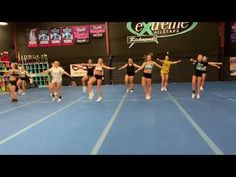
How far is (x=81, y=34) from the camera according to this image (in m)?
22.5

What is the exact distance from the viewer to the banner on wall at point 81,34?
22.4 meters

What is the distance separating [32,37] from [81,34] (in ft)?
14.5

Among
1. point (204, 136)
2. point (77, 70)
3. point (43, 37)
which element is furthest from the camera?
point (43, 37)

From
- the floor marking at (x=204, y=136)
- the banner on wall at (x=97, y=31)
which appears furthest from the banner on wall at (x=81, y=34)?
the floor marking at (x=204, y=136)

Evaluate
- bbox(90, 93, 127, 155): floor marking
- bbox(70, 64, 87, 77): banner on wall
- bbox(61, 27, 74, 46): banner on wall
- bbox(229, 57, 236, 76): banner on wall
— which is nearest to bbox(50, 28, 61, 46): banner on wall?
bbox(61, 27, 74, 46): banner on wall

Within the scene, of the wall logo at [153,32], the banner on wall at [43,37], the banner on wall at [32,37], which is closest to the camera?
the wall logo at [153,32]

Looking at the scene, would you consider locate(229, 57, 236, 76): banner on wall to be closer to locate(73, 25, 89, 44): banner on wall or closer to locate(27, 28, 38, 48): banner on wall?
locate(73, 25, 89, 44): banner on wall

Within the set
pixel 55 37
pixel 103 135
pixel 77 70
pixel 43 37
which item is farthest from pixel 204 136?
pixel 43 37

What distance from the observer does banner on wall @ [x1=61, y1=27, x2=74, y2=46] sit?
2258 centimetres

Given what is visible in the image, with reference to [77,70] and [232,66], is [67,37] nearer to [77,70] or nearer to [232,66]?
[77,70]

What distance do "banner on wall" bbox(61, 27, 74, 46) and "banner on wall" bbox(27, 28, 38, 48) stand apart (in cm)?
248

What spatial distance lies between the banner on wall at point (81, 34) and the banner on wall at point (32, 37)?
3.53m

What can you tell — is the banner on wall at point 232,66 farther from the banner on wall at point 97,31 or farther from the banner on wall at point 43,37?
A: the banner on wall at point 43,37
